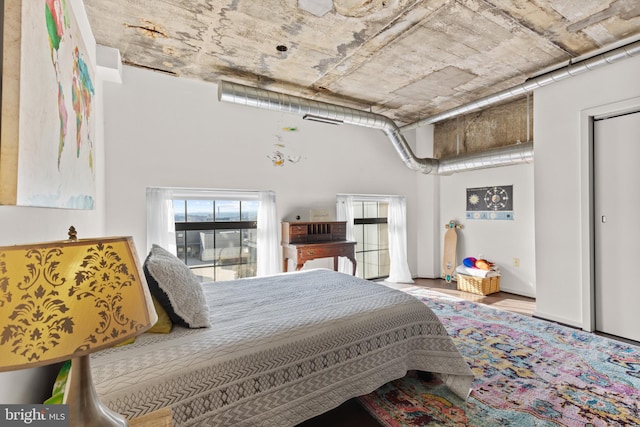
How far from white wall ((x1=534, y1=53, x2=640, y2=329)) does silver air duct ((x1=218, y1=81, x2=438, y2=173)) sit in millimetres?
1844

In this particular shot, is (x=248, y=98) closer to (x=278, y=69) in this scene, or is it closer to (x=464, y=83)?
(x=278, y=69)

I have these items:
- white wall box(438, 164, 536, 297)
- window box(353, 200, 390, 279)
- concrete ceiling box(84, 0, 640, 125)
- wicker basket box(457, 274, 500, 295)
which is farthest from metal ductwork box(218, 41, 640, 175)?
wicker basket box(457, 274, 500, 295)

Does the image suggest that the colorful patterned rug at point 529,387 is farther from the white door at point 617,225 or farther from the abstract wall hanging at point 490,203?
the abstract wall hanging at point 490,203

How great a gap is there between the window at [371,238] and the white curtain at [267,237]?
161 centimetres

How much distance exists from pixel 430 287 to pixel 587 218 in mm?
2387

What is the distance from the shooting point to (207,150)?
3891 millimetres

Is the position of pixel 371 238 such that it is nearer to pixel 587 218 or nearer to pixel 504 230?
pixel 504 230

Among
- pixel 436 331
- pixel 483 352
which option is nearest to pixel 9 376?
pixel 436 331

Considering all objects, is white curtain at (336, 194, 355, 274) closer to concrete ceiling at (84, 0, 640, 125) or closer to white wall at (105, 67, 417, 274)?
white wall at (105, 67, 417, 274)

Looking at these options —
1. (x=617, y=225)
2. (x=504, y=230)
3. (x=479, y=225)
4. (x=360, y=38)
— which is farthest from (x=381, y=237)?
(x=360, y=38)

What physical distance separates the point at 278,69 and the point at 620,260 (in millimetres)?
3976

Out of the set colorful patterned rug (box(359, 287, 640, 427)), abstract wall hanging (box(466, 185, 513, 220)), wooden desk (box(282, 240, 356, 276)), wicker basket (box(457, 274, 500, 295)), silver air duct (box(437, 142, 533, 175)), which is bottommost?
colorful patterned rug (box(359, 287, 640, 427))

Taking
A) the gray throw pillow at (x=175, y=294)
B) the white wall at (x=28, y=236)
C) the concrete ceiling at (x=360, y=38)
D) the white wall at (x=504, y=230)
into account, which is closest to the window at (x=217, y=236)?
the concrete ceiling at (x=360, y=38)

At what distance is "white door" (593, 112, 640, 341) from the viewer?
289cm
